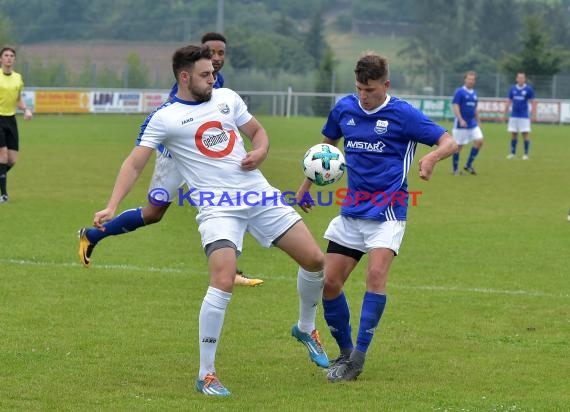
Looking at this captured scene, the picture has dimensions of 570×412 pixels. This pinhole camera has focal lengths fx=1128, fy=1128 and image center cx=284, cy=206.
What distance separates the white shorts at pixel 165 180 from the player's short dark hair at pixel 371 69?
10.1ft

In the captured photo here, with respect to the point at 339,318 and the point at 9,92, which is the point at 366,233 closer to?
the point at 339,318

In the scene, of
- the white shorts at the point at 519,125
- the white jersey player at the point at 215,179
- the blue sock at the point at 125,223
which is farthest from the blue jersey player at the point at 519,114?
the white jersey player at the point at 215,179

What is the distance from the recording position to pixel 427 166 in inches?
274

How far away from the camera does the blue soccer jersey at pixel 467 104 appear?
24.1 metres

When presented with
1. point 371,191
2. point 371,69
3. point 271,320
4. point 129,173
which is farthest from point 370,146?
point 271,320

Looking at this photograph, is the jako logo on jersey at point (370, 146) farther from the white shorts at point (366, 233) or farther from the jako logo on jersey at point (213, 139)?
the jako logo on jersey at point (213, 139)

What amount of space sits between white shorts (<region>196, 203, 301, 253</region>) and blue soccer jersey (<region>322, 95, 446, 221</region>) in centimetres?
44

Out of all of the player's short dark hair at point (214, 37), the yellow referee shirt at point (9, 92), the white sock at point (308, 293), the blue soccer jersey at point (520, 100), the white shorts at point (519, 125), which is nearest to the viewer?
the white sock at point (308, 293)

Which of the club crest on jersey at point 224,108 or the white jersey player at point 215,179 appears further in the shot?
the club crest on jersey at point 224,108

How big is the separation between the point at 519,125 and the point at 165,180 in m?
20.5

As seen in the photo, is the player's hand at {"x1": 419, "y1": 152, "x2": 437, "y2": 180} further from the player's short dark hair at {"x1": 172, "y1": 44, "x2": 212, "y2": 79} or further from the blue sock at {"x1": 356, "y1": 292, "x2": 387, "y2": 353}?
the player's short dark hair at {"x1": 172, "y1": 44, "x2": 212, "y2": 79}

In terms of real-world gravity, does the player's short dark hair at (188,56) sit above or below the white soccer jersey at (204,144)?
above

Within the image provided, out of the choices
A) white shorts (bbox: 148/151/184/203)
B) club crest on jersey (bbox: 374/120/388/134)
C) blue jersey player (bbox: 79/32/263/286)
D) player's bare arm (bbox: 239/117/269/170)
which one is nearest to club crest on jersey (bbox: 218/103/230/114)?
player's bare arm (bbox: 239/117/269/170)

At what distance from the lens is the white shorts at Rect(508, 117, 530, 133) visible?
28.8m
